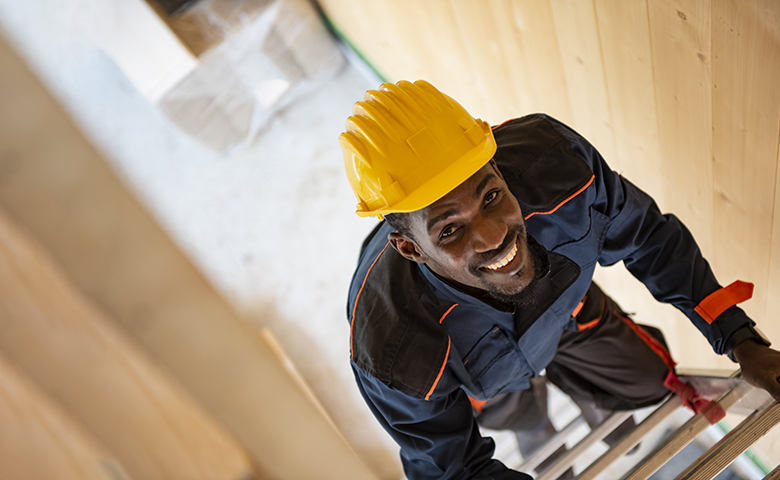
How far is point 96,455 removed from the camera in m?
0.54

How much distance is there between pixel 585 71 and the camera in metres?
1.47

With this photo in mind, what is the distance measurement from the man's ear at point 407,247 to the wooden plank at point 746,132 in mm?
632

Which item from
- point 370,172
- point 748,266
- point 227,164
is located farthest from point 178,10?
point 748,266

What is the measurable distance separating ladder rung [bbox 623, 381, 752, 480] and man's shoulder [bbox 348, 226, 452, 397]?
398 mm

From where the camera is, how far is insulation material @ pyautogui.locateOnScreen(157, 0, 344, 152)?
2.96 metres

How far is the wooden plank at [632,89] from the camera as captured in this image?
1188 mm

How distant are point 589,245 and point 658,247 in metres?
0.15

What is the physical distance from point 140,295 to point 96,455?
0.67 ft

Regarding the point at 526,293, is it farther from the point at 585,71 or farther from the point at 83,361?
the point at 83,361

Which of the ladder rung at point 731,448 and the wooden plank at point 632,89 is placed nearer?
the ladder rung at point 731,448

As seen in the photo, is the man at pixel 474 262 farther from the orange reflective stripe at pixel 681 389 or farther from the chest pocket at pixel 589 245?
the orange reflective stripe at pixel 681 389

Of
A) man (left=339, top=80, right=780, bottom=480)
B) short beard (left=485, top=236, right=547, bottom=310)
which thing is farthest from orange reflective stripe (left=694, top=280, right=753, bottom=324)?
short beard (left=485, top=236, right=547, bottom=310)

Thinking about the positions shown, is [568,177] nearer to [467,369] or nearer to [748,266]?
[467,369]

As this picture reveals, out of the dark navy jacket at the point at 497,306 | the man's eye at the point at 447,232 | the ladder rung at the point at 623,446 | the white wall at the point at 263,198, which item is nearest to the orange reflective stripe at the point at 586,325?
the dark navy jacket at the point at 497,306
